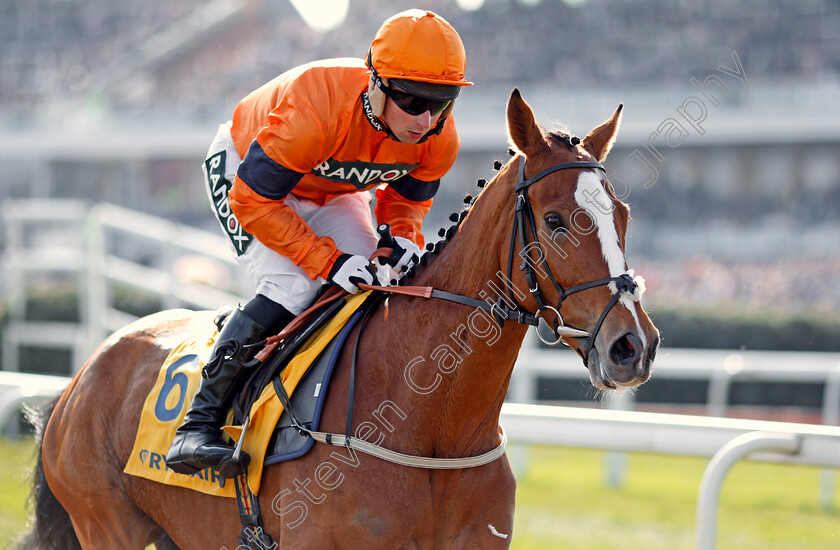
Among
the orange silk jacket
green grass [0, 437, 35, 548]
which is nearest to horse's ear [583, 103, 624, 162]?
the orange silk jacket

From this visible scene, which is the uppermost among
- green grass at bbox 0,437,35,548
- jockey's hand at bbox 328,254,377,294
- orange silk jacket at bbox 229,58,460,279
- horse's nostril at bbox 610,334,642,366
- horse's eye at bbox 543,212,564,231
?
orange silk jacket at bbox 229,58,460,279

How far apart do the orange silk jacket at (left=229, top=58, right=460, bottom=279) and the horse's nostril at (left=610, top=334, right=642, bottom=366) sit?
0.93 m

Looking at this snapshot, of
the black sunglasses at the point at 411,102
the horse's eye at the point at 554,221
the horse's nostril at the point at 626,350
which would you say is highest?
the black sunglasses at the point at 411,102

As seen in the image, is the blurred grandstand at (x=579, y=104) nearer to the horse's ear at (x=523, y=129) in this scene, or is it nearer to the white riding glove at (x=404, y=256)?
the white riding glove at (x=404, y=256)

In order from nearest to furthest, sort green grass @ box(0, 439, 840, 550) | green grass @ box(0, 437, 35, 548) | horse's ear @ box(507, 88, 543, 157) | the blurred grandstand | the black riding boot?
horse's ear @ box(507, 88, 543, 157)
the black riding boot
green grass @ box(0, 437, 35, 548)
green grass @ box(0, 439, 840, 550)
the blurred grandstand

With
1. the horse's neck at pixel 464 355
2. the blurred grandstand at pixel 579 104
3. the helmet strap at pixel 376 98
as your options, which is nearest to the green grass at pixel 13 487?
the horse's neck at pixel 464 355

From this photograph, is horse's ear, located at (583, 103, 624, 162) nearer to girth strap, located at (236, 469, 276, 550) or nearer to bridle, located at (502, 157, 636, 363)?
bridle, located at (502, 157, 636, 363)

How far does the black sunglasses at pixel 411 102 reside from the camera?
7.99ft

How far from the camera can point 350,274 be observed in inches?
99.1

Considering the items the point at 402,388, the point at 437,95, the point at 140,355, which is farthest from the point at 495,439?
the point at 140,355

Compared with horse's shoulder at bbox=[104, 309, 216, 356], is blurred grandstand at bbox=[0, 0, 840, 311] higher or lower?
higher

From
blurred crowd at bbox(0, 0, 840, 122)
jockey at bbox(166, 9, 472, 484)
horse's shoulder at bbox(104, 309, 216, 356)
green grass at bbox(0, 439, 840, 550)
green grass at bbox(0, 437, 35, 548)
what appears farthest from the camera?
blurred crowd at bbox(0, 0, 840, 122)

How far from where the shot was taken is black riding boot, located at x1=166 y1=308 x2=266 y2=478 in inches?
101

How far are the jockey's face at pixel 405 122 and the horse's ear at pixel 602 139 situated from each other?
1.49ft
